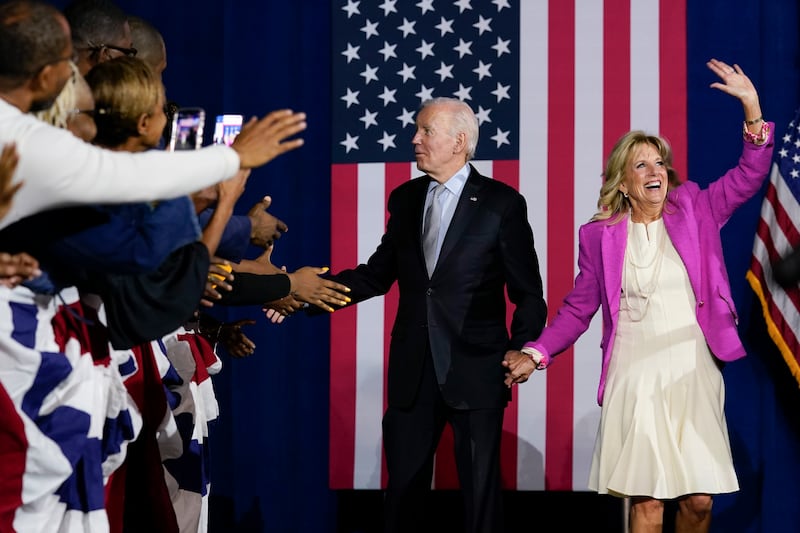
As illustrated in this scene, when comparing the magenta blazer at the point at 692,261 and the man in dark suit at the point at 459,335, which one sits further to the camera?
the man in dark suit at the point at 459,335

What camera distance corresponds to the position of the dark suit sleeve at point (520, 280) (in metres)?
3.79

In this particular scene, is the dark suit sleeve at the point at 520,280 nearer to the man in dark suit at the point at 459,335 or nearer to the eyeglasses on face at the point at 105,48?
A: the man in dark suit at the point at 459,335

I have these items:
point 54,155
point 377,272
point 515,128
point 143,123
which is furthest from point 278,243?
point 54,155

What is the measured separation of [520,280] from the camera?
12.5 ft

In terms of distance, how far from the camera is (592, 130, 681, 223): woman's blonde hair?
3770 mm

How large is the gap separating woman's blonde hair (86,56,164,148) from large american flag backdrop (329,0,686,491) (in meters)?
2.41

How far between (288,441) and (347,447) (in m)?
0.32

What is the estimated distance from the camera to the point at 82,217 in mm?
2207

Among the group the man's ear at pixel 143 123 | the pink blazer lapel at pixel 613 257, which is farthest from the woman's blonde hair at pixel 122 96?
the pink blazer lapel at pixel 613 257

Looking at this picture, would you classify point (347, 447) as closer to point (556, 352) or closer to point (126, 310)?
point (556, 352)

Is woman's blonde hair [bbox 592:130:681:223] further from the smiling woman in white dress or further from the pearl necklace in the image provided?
the pearl necklace

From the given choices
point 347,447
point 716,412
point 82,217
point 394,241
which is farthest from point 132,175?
point 347,447

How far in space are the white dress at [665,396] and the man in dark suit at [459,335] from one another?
37cm

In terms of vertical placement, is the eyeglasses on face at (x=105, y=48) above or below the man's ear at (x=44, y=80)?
above
